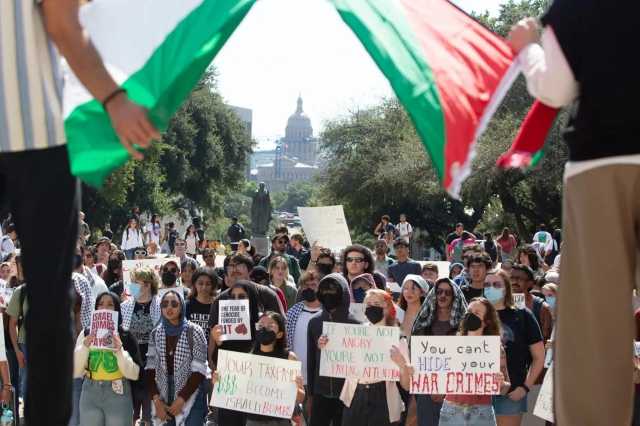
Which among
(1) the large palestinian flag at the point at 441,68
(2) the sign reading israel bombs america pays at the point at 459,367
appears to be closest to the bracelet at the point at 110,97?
(1) the large palestinian flag at the point at 441,68

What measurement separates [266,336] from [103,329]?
162 centimetres

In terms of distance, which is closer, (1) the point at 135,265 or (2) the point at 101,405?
(2) the point at 101,405

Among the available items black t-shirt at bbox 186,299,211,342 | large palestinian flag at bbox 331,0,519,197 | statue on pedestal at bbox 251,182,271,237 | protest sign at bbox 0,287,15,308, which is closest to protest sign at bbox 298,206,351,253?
protest sign at bbox 0,287,15,308

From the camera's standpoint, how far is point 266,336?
9930 mm

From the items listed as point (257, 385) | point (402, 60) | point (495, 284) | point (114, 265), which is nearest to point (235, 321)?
point (257, 385)

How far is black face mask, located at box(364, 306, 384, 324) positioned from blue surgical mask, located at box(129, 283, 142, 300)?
3281 millimetres

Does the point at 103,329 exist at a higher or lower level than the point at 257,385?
higher

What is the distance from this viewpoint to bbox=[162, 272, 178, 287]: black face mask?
12.8 m

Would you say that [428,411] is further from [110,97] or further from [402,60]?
[110,97]

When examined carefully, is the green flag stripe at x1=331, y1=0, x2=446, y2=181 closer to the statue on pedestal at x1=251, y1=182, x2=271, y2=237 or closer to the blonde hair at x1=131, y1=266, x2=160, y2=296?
the blonde hair at x1=131, y1=266, x2=160, y2=296

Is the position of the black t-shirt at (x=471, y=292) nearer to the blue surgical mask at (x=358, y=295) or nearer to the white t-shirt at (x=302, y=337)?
the blue surgical mask at (x=358, y=295)

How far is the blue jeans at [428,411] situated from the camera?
9.96 metres

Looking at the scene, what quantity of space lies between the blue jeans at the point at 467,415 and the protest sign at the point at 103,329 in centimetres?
316

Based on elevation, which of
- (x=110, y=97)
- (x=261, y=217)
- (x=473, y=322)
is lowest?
(x=473, y=322)
